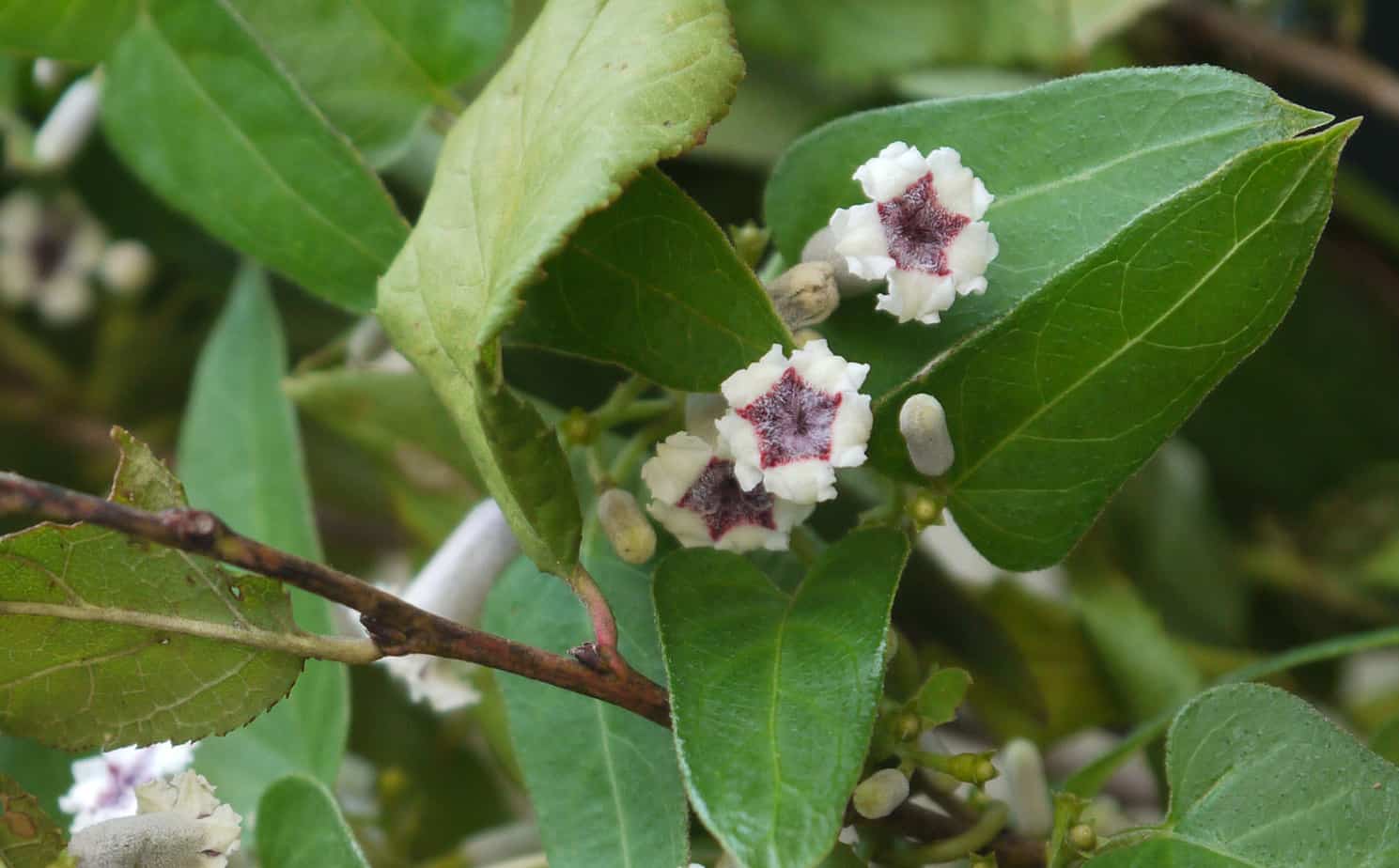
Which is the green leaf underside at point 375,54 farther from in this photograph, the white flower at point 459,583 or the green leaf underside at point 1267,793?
the green leaf underside at point 1267,793

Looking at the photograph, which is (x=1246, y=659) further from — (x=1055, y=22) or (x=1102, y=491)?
(x=1102, y=491)

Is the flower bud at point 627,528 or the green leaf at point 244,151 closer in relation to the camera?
the flower bud at point 627,528

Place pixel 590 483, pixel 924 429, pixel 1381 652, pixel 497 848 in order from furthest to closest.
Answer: pixel 1381 652, pixel 497 848, pixel 590 483, pixel 924 429

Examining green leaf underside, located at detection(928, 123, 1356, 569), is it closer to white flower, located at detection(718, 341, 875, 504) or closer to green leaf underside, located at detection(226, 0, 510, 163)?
white flower, located at detection(718, 341, 875, 504)

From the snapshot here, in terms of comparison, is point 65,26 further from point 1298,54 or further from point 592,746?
point 1298,54

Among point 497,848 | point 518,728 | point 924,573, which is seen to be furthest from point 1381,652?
point 518,728

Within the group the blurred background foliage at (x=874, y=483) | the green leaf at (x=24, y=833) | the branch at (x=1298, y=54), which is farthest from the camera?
the branch at (x=1298, y=54)

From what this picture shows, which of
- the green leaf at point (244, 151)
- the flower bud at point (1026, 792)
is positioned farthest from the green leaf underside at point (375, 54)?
the flower bud at point (1026, 792)
